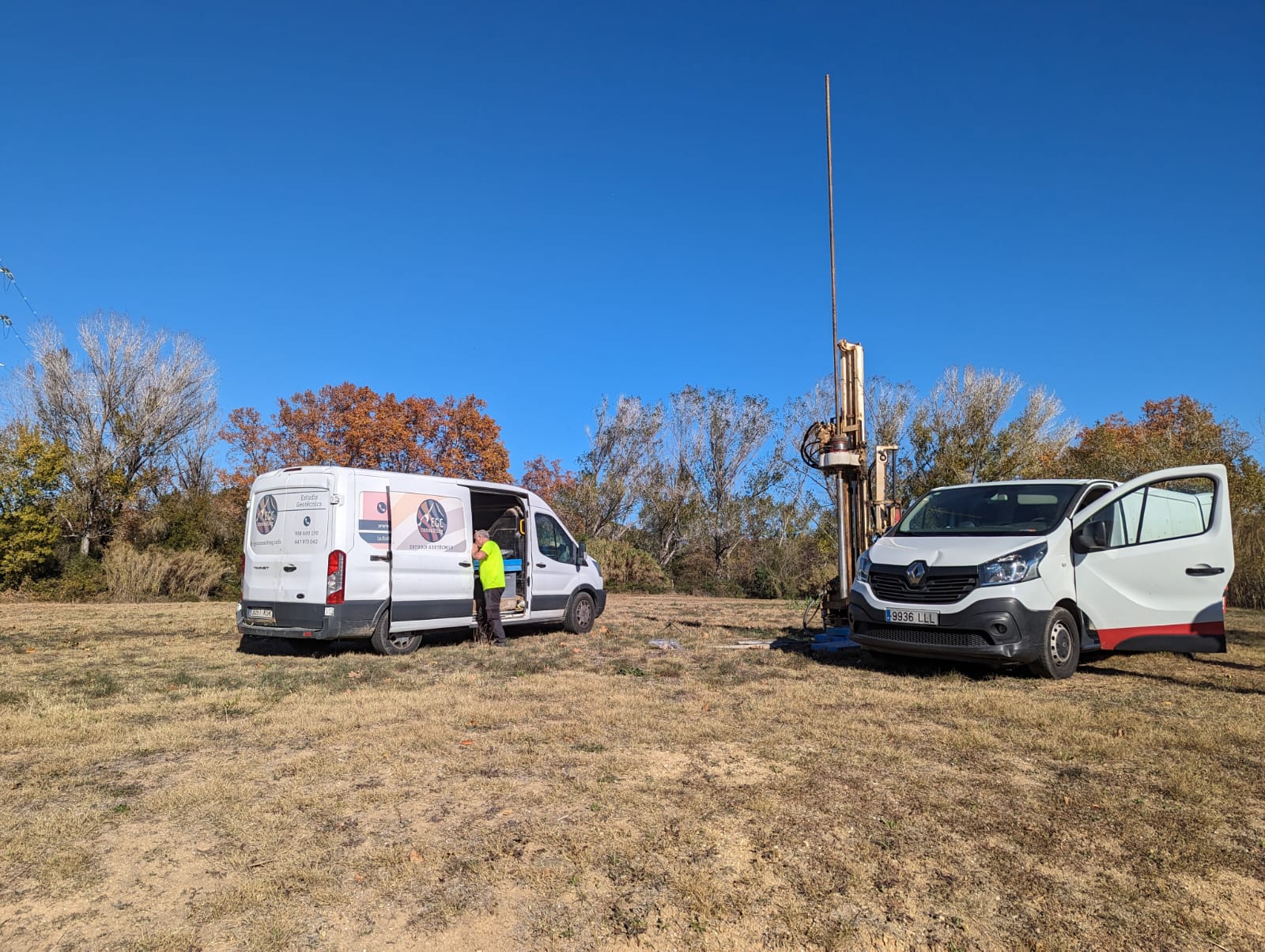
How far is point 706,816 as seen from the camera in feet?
12.9

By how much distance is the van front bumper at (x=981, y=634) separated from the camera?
24.1 feet

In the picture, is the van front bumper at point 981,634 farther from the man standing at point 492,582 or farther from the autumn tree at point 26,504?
the autumn tree at point 26,504

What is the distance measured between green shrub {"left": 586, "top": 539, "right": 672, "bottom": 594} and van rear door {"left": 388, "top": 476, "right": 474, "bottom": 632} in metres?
14.8

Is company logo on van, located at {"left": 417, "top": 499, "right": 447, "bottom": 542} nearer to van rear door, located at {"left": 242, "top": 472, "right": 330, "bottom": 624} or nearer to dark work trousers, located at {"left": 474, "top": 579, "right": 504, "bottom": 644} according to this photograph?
dark work trousers, located at {"left": 474, "top": 579, "right": 504, "bottom": 644}

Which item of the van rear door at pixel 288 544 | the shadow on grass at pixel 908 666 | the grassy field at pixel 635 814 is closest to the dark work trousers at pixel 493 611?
the van rear door at pixel 288 544

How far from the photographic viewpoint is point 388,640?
9641mm

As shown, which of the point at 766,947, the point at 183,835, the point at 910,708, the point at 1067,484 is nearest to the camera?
the point at 766,947

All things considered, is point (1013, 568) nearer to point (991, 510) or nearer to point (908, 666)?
point (991, 510)

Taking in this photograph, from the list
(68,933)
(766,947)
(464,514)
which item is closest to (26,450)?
(464,514)

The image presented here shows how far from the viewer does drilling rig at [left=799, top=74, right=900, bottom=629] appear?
10219 millimetres

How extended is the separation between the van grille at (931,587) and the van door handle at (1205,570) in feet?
8.42

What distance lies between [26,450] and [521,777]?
21860mm

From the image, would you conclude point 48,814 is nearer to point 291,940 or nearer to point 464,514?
point 291,940

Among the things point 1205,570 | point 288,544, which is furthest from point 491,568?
point 1205,570
